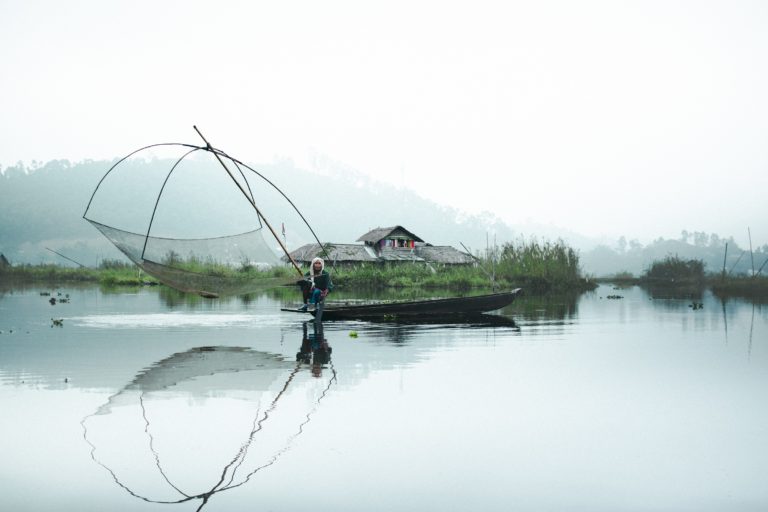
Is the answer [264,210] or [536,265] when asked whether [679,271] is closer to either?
[536,265]

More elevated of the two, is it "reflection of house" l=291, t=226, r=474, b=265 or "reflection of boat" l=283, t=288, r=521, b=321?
"reflection of house" l=291, t=226, r=474, b=265

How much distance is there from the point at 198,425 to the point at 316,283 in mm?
8045

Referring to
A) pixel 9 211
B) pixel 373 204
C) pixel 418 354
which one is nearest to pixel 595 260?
pixel 373 204

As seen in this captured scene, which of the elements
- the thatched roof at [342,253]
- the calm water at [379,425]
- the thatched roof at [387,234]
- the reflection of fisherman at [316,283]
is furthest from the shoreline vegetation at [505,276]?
the calm water at [379,425]

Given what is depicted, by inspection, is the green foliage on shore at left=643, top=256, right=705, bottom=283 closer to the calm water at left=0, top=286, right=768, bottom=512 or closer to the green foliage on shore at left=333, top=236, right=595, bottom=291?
the green foliage on shore at left=333, top=236, right=595, bottom=291

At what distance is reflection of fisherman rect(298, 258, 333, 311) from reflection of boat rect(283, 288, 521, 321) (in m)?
0.28

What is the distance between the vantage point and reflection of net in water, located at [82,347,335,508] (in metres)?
4.90

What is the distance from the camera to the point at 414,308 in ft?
55.2

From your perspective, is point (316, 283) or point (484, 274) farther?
point (484, 274)

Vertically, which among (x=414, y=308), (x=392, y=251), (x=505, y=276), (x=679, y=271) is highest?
(x=392, y=251)

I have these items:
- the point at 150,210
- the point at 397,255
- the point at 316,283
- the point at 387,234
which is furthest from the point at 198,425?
the point at 150,210

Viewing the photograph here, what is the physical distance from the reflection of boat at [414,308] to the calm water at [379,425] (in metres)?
2.78

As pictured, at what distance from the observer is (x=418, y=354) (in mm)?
11133

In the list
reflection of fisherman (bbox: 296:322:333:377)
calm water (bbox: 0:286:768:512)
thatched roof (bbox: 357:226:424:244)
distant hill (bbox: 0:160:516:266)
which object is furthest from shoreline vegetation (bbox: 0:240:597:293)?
distant hill (bbox: 0:160:516:266)
